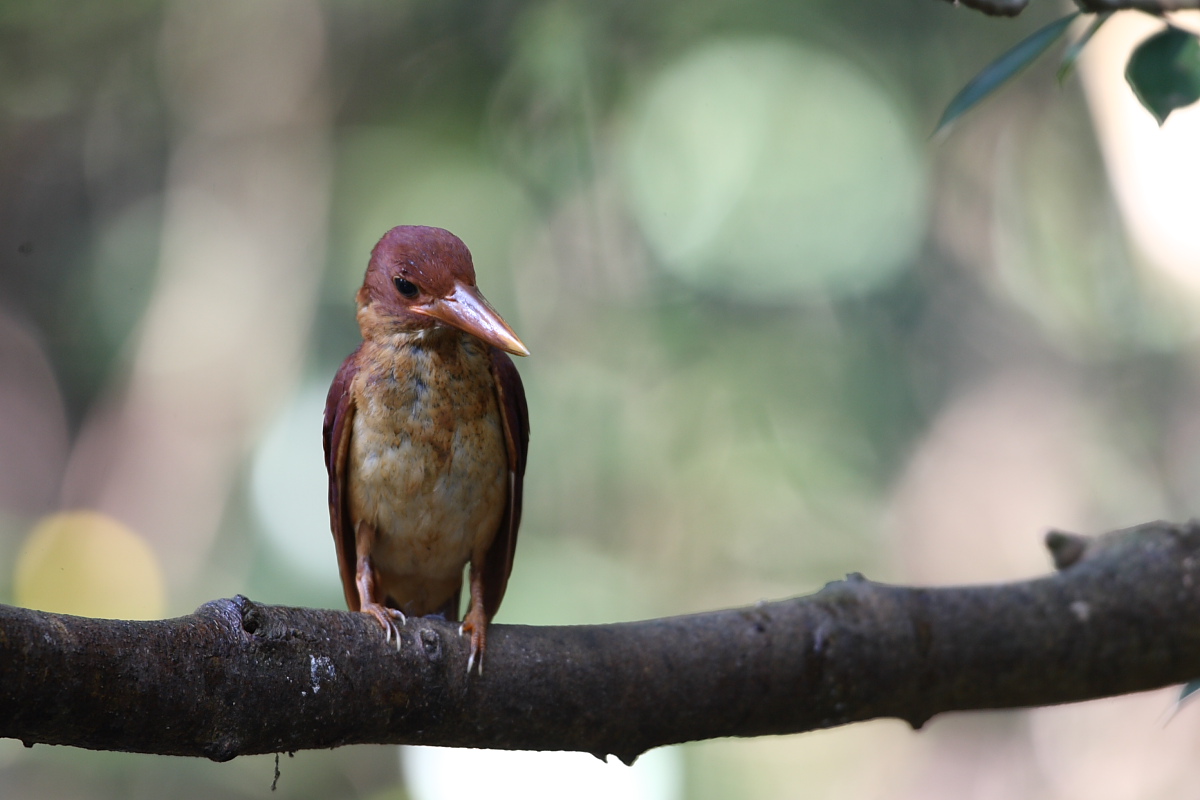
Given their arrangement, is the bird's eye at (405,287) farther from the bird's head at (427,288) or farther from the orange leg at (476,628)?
the orange leg at (476,628)

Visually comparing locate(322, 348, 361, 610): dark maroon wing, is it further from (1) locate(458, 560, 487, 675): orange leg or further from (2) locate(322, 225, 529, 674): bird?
(1) locate(458, 560, 487, 675): orange leg

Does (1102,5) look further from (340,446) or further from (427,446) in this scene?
(340,446)

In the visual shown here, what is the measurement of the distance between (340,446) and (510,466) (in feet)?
1.23

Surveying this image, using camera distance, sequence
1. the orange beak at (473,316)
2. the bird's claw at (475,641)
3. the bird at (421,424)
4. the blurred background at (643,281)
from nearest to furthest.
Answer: the bird's claw at (475,641)
the orange beak at (473,316)
the bird at (421,424)
the blurred background at (643,281)

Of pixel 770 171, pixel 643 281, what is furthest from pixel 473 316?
pixel 770 171

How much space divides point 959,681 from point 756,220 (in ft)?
12.4

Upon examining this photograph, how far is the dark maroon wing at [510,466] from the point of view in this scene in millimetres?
2330

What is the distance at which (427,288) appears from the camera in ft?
7.02

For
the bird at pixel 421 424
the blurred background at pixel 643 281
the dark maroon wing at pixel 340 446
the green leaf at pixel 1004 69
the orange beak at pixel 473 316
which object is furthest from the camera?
the blurred background at pixel 643 281

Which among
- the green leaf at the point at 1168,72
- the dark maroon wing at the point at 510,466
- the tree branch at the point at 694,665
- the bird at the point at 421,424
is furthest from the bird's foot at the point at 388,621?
the green leaf at the point at 1168,72

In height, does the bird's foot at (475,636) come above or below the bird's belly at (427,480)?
below

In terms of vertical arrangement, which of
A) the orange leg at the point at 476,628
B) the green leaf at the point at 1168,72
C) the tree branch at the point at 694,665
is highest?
the green leaf at the point at 1168,72

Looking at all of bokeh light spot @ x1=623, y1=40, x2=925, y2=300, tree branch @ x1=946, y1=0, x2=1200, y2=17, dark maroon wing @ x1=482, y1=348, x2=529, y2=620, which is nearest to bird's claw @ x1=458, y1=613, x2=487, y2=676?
dark maroon wing @ x1=482, y1=348, x2=529, y2=620

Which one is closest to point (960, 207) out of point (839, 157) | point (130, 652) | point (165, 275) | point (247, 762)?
point (839, 157)
